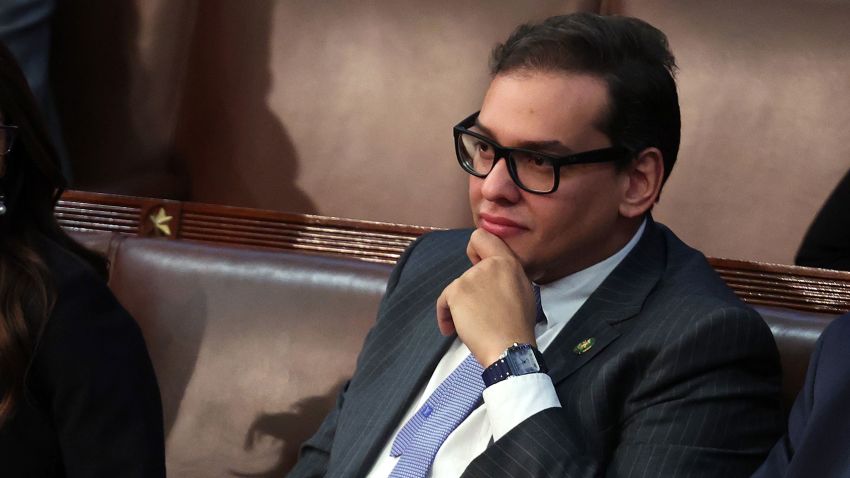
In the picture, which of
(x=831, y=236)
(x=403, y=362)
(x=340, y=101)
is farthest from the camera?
(x=340, y=101)

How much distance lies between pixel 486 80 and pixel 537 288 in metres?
0.53

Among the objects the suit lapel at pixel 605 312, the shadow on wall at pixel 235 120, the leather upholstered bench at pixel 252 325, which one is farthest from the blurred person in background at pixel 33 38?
the suit lapel at pixel 605 312

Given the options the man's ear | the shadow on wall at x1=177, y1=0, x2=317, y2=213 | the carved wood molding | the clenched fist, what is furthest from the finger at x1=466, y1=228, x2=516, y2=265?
the shadow on wall at x1=177, y1=0, x2=317, y2=213

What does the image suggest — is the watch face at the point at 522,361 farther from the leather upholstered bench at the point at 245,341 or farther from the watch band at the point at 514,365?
the leather upholstered bench at the point at 245,341

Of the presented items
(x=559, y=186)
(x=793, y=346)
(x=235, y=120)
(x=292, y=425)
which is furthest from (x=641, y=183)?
(x=235, y=120)

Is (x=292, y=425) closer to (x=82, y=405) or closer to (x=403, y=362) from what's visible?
(x=403, y=362)

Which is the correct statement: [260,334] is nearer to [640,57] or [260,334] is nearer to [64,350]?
[64,350]

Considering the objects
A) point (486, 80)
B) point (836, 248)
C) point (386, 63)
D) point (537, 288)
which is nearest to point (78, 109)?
point (386, 63)

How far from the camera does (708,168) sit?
1.39 m

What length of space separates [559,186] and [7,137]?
1.46 ft

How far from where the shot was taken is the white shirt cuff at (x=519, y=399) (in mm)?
849

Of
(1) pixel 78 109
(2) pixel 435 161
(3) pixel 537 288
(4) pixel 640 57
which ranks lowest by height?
(1) pixel 78 109

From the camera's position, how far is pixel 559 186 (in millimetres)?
932

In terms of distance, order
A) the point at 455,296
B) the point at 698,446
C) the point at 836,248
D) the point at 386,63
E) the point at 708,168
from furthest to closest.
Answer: the point at 386,63 < the point at 708,168 < the point at 836,248 < the point at 455,296 < the point at 698,446
